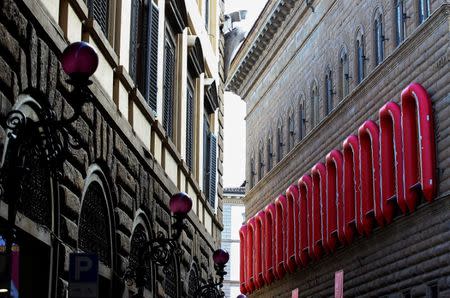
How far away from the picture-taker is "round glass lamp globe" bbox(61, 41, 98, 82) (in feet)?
30.2

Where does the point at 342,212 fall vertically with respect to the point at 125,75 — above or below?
above

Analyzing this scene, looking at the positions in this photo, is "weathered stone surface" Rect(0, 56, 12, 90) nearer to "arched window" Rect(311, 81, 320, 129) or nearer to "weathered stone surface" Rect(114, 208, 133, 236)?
"weathered stone surface" Rect(114, 208, 133, 236)

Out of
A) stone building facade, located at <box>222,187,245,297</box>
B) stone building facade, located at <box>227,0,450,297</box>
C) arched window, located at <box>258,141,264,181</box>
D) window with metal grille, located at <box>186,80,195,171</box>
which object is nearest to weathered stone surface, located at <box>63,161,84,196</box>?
window with metal grille, located at <box>186,80,195,171</box>

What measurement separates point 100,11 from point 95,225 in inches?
104

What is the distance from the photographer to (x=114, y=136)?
48.6ft

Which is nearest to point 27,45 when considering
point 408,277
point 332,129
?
point 408,277

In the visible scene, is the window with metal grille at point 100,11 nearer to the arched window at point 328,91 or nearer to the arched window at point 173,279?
the arched window at point 173,279

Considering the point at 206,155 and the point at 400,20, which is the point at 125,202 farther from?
the point at 400,20

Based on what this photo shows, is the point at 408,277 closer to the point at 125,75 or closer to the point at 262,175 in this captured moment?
the point at 125,75

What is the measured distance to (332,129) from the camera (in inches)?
1441

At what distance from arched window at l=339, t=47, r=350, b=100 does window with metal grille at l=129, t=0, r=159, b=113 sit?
56.6 ft

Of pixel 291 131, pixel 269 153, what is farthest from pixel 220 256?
pixel 269 153

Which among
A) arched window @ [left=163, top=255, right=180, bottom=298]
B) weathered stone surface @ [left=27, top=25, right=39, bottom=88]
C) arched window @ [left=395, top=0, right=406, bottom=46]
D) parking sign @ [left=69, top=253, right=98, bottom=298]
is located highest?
arched window @ [left=395, top=0, right=406, bottom=46]

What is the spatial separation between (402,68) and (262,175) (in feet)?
71.8
